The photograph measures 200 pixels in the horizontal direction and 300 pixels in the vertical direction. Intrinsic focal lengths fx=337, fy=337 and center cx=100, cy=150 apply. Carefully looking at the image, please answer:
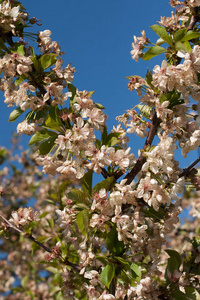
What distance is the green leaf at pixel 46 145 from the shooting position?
191 cm

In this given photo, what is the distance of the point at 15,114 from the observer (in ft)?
6.79

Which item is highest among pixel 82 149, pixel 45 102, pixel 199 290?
pixel 45 102

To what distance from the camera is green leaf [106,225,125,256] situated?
177cm

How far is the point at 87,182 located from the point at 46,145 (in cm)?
33

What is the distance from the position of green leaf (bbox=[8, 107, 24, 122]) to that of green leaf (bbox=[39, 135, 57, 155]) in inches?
11.5

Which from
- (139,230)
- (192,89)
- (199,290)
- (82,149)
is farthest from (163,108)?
(199,290)

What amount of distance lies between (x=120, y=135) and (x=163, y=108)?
32cm

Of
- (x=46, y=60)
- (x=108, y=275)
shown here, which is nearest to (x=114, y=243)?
(x=108, y=275)

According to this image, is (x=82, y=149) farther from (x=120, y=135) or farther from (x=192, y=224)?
(x=192, y=224)

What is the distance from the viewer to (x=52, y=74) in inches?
79.4

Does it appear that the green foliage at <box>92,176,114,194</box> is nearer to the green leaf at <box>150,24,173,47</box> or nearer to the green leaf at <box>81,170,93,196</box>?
the green leaf at <box>81,170,93,196</box>

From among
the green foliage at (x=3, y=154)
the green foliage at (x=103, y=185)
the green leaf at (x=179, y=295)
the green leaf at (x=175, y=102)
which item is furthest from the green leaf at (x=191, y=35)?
the green foliage at (x=3, y=154)

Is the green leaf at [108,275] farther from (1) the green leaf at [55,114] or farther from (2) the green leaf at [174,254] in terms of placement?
(1) the green leaf at [55,114]

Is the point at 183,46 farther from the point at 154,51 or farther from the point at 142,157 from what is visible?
the point at 142,157
